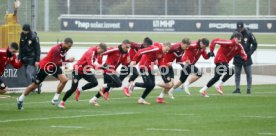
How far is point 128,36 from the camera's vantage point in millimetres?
51438

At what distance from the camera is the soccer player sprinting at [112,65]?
24.2m

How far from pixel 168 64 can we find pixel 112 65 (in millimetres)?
1705

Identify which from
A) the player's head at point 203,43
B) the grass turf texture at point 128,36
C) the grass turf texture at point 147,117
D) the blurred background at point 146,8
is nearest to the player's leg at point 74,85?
the grass turf texture at point 147,117

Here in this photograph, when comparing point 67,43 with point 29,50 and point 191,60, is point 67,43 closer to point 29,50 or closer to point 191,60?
point 29,50

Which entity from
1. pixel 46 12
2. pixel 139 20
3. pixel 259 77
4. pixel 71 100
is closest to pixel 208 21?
pixel 139 20

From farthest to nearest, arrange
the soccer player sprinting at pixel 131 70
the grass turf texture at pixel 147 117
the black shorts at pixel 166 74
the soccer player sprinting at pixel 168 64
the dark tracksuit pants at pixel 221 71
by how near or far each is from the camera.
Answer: the dark tracksuit pants at pixel 221 71 → the soccer player sprinting at pixel 131 70 → the black shorts at pixel 166 74 → the soccer player sprinting at pixel 168 64 → the grass turf texture at pixel 147 117

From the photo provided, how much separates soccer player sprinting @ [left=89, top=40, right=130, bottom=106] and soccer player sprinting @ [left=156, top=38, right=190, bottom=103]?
113 cm

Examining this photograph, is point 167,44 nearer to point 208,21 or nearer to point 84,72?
point 84,72

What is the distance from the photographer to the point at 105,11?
5291cm

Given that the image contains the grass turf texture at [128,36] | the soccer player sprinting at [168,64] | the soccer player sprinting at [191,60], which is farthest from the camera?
the grass turf texture at [128,36]

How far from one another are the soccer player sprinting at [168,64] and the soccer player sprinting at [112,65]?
3.72ft

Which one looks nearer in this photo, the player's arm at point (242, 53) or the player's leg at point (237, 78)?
the player's arm at point (242, 53)

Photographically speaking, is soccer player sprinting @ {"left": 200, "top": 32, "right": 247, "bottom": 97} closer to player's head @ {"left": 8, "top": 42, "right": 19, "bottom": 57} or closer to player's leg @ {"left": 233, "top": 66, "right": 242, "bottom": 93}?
player's leg @ {"left": 233, "top": 66, "right": 242, "bottom": 93}

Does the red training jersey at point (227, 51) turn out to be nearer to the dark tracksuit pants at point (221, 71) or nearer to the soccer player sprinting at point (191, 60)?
the dark tracksuit pants at point (221, 71)
